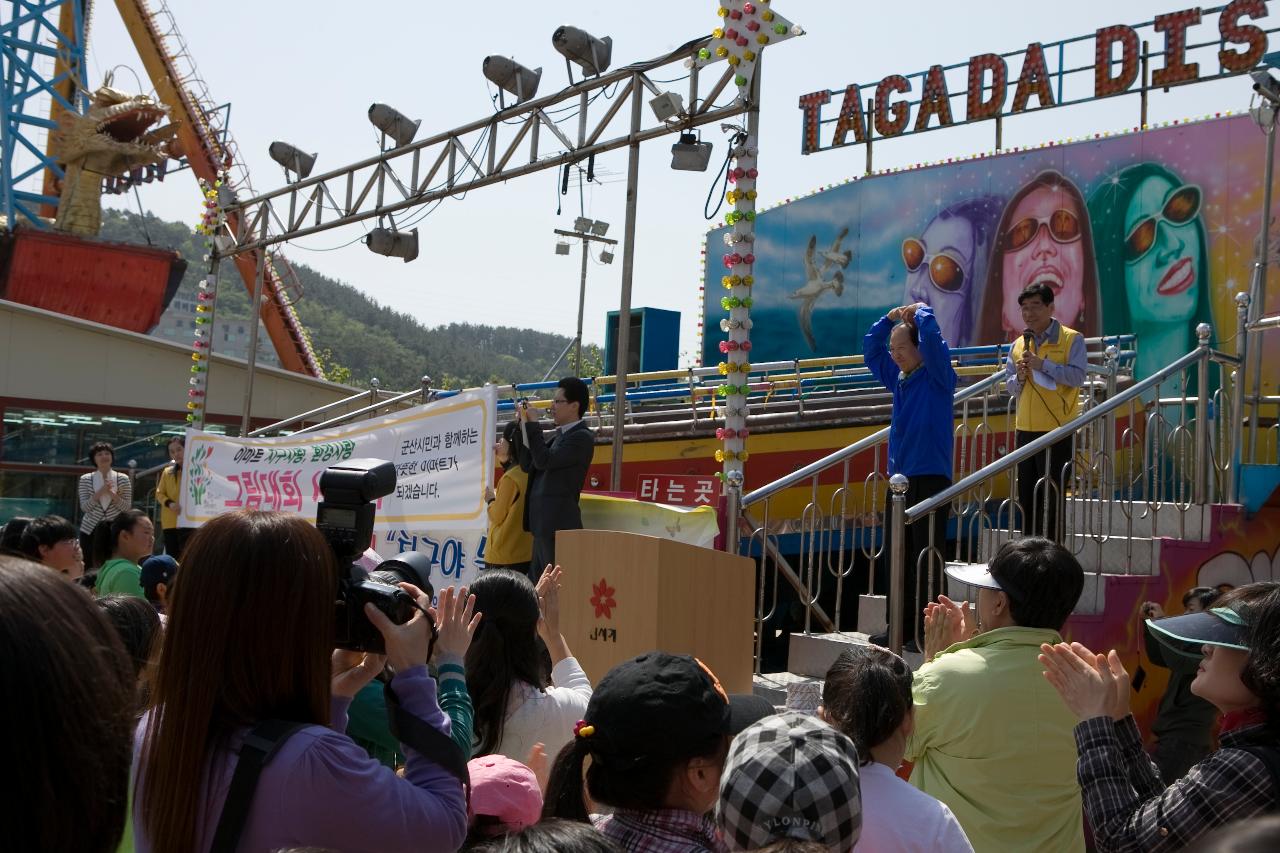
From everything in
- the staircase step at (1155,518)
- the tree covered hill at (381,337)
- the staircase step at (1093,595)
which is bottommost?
the staircase step at (1093,595)

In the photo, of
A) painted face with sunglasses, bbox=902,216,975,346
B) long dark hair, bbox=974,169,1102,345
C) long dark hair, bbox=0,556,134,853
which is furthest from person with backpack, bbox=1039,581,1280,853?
painted face with sunglasses, bbox=902,216,975,346

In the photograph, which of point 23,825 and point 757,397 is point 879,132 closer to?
point 757,397

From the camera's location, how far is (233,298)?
128 m

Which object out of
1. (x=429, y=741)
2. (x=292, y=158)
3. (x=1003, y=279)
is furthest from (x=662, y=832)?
(x=1003, y=279)

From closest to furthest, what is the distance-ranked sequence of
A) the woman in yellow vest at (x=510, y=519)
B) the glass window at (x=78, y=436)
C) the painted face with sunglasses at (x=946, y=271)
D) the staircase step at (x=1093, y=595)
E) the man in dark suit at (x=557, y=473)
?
1. the staircase step at (x=1093, y=595)
2. the man in dark suit at (x=557, y=473)
3. the woman in yellow vest at (x=510, y=519)
4. the glass window at (x=78, y=436)
5. the painted face with sunglasses at (x=946, y=271)

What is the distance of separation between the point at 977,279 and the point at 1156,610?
46.8 feet

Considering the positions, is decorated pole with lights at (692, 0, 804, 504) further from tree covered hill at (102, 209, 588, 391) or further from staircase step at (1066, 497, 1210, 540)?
tree covered hill at (102, 209, 588, 391)

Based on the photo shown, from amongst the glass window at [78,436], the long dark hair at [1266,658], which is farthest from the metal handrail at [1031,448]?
the glass window at [78,436]

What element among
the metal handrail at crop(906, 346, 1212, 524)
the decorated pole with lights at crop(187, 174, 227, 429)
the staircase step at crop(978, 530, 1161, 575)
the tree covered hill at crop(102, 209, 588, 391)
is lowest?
the staircase step at crop(978, 530, 1161, 575)

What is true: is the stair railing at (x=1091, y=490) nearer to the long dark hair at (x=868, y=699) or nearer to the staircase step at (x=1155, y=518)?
the staircase step at (x=1155, y=518)

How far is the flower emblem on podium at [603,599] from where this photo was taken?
20.0ft

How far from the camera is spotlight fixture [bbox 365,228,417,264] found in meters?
13.2

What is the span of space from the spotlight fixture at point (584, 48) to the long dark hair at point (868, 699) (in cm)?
841

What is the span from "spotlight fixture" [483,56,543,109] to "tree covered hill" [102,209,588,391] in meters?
82.7
